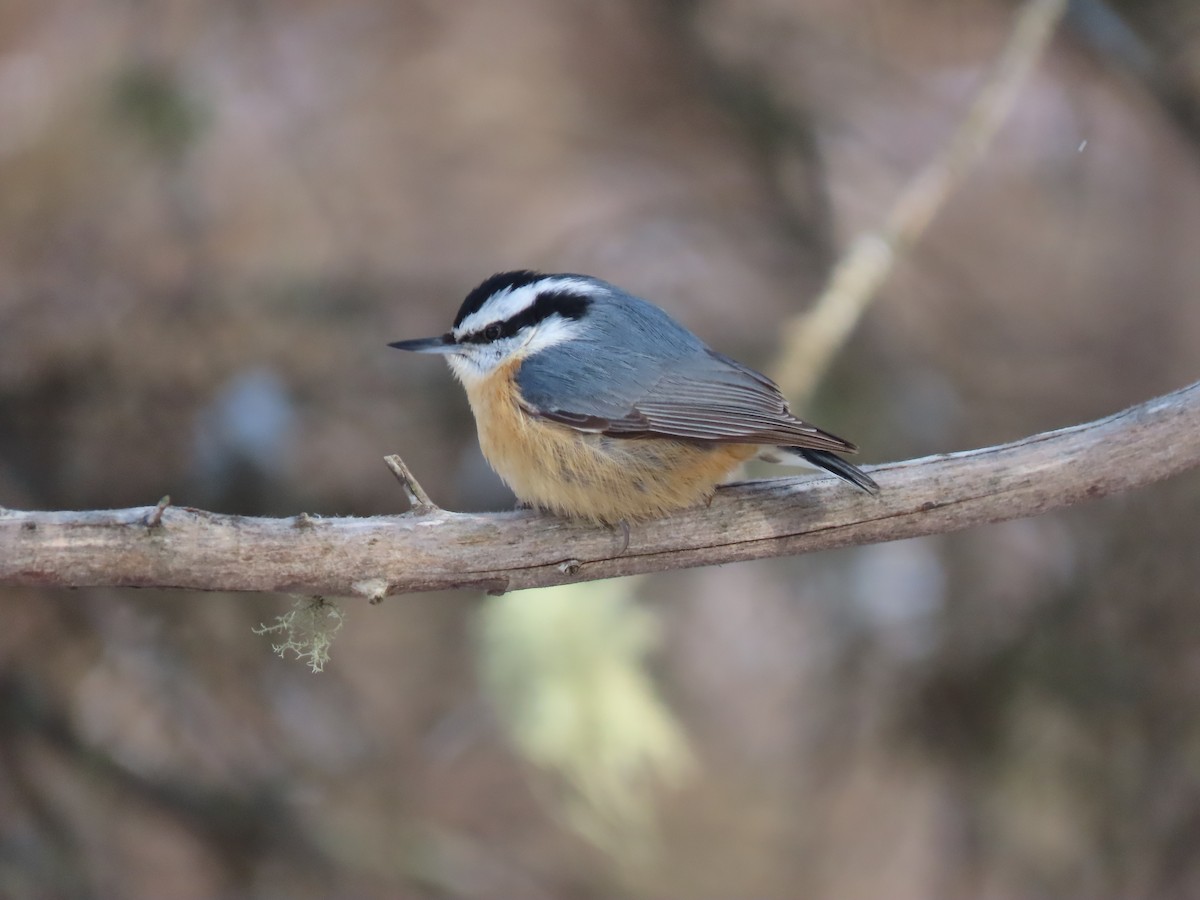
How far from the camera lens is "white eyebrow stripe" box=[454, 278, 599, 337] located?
2.98m

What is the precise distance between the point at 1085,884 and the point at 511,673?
241 centimetres

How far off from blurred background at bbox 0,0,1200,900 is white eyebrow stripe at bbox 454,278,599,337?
0.74 metres

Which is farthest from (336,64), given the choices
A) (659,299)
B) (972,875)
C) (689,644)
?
(972,875)

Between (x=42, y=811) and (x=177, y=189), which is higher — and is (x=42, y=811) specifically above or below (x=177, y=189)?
below

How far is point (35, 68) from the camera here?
533cm

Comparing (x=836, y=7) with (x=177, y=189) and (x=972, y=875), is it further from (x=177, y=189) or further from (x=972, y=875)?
(x=972, y=875)

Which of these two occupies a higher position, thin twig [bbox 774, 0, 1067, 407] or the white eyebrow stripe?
thin twig [bbox 774, 0, 1067, 407]

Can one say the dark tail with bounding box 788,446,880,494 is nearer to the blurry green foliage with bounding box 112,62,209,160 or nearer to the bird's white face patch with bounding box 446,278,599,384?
the bird's white face patch with bounding box 446,278,599,384

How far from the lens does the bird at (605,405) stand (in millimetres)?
2623

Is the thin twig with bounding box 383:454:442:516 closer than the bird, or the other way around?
the thin twig with bounding box 383:454:442:516

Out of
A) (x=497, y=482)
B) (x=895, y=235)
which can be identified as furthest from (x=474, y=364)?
(x=497, y=482)

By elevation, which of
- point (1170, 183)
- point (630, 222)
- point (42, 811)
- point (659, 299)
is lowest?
point (42, 811)

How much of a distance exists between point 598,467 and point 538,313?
1.83ft

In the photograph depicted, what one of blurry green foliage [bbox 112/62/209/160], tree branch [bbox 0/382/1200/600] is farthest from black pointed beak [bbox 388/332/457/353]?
blurry green foliage [bbox 112/62/209/160]
